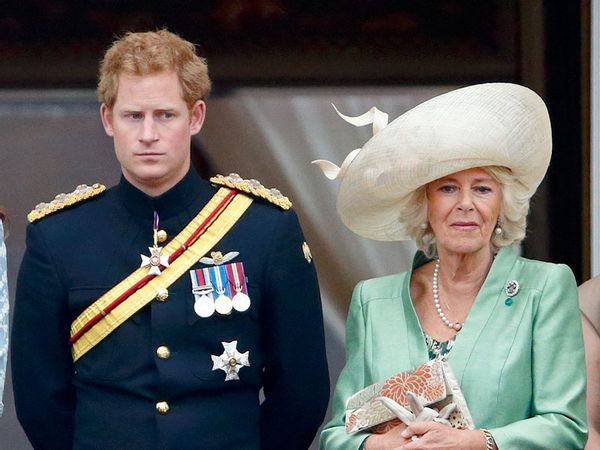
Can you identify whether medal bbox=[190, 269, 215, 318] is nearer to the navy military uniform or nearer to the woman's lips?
the navy military uniform

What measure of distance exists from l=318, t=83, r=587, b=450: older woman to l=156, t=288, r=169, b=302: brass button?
0.47 meters

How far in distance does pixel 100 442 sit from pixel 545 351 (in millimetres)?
1140

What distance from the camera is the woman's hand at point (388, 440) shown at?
15.5 ft

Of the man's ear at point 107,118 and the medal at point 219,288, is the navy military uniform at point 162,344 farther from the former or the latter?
the man's ear at point 107,118

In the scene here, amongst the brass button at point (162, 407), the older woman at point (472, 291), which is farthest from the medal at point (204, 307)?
the older woman at point (472, 291)

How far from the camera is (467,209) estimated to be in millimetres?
4863

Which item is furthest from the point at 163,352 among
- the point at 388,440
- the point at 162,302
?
the point at 388,440

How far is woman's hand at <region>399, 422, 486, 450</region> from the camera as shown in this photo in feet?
15.2

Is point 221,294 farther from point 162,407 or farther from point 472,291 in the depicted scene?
point 472,291

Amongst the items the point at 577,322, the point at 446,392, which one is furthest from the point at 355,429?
the point at 577,322

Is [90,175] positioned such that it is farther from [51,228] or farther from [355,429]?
[355,429]

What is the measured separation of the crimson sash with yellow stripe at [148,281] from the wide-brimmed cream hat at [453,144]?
370mm

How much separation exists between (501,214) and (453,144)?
0.23 meters

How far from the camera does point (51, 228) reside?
205 inches
